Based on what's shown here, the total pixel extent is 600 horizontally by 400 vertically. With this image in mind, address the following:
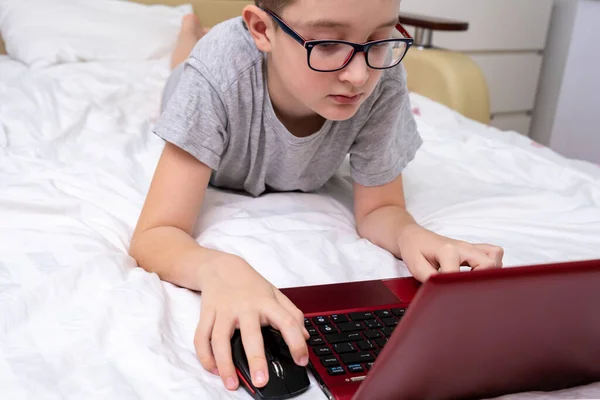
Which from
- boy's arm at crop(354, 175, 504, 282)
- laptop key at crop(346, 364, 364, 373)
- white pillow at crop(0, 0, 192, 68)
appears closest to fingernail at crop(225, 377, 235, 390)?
laptop key at crop(346, 364, 364, 373)

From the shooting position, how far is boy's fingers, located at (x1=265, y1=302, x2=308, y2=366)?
1.71ft

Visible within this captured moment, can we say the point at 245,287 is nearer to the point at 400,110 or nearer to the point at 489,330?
the point at 489,330

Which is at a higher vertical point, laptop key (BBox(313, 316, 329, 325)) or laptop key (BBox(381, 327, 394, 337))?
laptop key (BBox(313, 316, 329, 325))

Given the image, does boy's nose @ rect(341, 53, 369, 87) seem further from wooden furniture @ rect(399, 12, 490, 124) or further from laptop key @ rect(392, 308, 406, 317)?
wooden furniture @ rect(399, 12, 490, 124)

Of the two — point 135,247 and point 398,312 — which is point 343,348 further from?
point 135,247

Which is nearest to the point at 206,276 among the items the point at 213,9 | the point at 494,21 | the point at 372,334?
the point at 372,334

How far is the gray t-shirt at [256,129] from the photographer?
830 mm

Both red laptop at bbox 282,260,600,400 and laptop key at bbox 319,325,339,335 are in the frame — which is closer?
red laptop at bbox 282,260,600,400

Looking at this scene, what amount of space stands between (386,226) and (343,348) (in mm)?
355

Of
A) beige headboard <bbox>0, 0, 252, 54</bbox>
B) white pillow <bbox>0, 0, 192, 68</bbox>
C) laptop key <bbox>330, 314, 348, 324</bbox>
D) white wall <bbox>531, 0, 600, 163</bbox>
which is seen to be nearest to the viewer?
laptop key <bbox>330, 314, 348, 324</bbox>

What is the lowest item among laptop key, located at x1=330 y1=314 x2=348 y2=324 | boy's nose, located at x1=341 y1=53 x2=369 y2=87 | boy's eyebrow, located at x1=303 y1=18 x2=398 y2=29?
laptop key, located at x1=330 y1=314 x2=348 y2=324

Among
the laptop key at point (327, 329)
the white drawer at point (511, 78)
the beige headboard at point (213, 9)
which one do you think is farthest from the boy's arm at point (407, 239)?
the white drawer at point (511, 78)

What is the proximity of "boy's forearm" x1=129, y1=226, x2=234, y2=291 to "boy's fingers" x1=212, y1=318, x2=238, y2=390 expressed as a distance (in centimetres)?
11

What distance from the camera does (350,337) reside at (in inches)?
22.7
